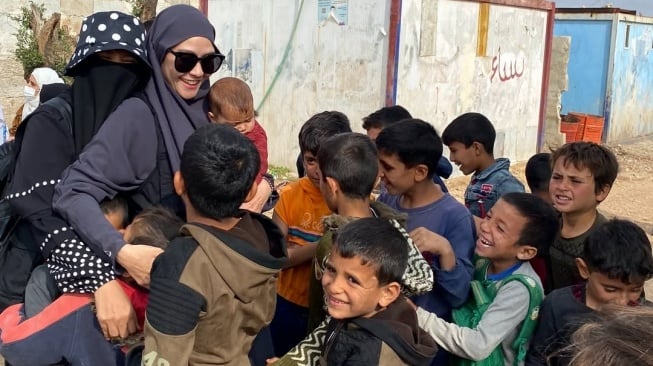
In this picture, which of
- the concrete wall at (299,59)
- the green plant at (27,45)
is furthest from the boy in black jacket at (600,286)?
the green plant at (27,45)

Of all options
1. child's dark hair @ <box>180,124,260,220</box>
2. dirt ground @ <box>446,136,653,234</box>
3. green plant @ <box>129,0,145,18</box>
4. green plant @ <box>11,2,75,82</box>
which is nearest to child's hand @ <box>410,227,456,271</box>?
child's dark hair @ <box>180,124,260,220</box>

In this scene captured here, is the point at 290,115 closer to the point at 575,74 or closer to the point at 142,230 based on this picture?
the point at 142,230

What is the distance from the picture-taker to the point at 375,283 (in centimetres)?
214

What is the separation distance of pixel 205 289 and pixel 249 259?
164 millimetres

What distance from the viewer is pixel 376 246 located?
214cm

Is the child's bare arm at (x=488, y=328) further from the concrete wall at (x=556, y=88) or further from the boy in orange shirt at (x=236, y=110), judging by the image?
the concrete wall at (x=556, y=88)

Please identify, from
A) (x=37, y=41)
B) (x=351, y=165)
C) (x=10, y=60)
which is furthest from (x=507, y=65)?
(x=351, y=165)

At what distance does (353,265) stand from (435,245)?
1.75 feet

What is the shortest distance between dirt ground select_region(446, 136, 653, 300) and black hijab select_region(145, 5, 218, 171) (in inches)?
201

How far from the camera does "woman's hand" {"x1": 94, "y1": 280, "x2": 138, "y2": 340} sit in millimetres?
2201

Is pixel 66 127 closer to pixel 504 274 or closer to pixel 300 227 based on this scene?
pixel 300 227

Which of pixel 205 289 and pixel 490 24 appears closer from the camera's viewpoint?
pixel 205 289

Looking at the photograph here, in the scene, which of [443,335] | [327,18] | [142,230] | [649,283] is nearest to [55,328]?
[142,230]

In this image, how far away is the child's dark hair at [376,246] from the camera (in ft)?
6.97
